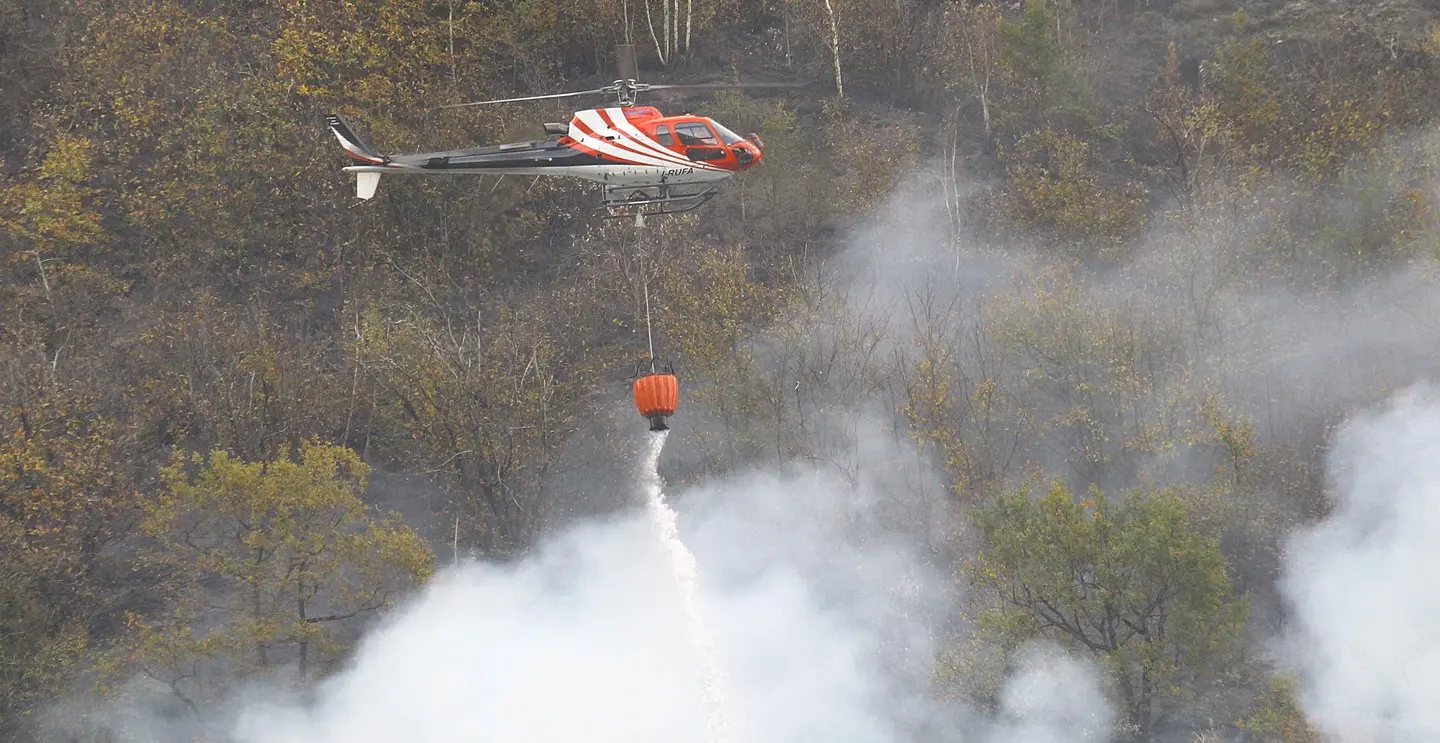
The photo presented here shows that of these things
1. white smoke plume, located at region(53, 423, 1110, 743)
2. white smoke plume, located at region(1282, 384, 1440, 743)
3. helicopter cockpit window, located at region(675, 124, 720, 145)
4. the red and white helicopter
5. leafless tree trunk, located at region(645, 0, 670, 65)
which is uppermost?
leafless tree trunk, located at region(645, 0, 670, 65)

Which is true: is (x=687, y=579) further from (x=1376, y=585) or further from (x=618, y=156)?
(x=1376, y=585)

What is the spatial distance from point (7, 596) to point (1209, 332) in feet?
108

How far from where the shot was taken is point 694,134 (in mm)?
39281

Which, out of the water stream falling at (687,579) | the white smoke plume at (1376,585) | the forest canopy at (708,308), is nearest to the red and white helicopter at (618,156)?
the forest canopy at (708,308)

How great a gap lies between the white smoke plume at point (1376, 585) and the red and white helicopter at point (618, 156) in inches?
737

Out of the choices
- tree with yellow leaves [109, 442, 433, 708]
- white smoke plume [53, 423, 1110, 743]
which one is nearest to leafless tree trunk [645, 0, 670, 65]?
white smoke plume [53, 423, 1110, 743]

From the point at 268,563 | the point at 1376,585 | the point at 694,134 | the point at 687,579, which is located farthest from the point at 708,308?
the point at 1376,585

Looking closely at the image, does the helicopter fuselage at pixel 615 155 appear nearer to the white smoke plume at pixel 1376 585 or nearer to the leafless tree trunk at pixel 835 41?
the white smoke plume at pixel 1376 585

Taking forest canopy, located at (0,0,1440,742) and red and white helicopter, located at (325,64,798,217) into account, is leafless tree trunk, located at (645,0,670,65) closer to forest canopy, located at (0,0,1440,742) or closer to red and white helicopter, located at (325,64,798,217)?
forest canopy, located at (0,0,1440,742)

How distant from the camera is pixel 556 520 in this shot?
1977 inches

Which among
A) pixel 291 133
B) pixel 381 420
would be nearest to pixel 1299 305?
pixel 381 420

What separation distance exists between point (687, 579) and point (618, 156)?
1529cm

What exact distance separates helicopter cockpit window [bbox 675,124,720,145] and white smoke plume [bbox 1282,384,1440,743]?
19.2m

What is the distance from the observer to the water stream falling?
46.2 meters
